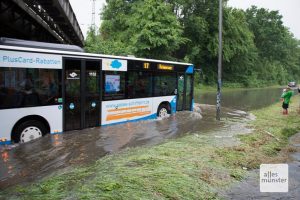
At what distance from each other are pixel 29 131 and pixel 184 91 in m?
9.26

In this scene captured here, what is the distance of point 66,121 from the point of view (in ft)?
35.7

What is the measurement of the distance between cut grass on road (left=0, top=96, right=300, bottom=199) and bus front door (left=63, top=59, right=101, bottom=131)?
3074mm

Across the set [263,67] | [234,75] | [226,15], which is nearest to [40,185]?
[226,15]

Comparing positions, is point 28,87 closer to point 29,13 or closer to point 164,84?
point 164,84

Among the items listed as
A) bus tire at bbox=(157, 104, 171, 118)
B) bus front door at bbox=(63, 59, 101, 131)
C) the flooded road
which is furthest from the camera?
bus tire at bbox=(157, 104, 171, 118)

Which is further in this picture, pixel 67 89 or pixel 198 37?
pixel 198 37

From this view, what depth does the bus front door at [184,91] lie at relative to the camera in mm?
16859

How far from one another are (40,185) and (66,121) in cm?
527

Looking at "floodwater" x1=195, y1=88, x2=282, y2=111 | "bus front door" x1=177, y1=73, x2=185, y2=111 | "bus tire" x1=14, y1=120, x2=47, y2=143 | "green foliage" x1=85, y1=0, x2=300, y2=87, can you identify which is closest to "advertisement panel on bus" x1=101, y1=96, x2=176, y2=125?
"bus front door" x1=177, y1=73, x2=185, y2=111

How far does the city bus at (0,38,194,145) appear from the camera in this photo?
930 centimetres

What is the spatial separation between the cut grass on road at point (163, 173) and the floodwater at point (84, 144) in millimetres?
781

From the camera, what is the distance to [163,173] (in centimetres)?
640

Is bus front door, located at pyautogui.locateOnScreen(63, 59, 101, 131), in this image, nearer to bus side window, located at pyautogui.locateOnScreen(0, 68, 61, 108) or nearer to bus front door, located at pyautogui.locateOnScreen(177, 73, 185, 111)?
bus side window, located at pyautogui.locateOnScreen(0, 68, 61, 108)

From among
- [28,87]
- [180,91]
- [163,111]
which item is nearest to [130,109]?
[163,111]
